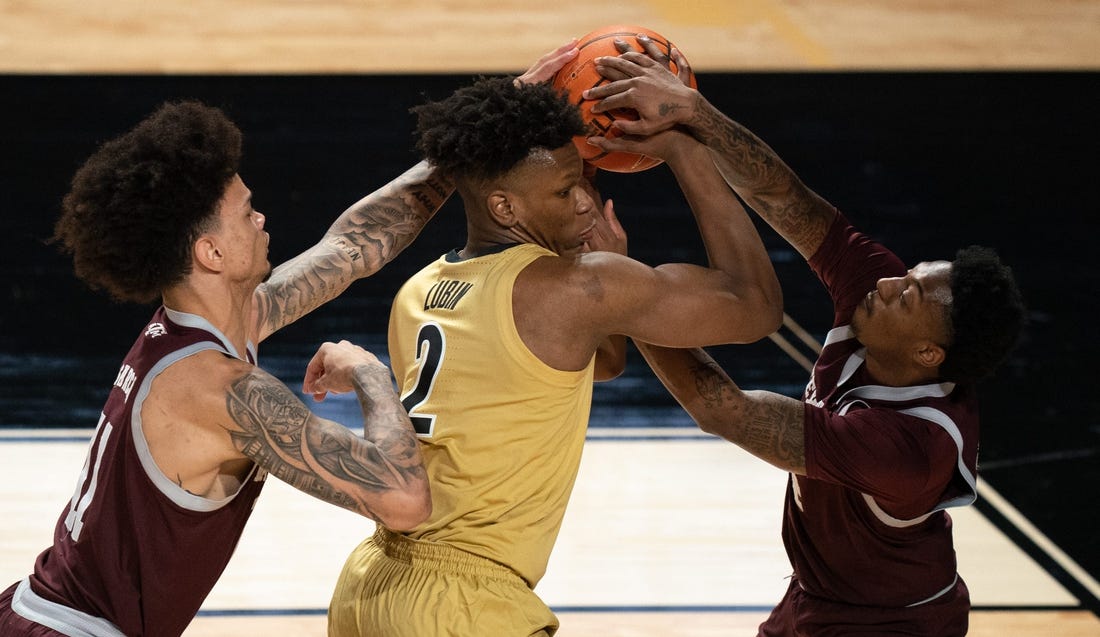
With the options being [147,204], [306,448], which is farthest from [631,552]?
[147,204]

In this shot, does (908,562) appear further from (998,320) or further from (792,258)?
(792,258)

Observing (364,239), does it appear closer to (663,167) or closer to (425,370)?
(425,370)

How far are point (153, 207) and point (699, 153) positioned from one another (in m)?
1.33

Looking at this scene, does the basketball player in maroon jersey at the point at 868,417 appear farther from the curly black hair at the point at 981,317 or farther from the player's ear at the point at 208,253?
the player's ear at the point at 208,253

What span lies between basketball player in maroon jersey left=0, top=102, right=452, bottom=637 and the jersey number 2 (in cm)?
5

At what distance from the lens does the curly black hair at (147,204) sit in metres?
2.97

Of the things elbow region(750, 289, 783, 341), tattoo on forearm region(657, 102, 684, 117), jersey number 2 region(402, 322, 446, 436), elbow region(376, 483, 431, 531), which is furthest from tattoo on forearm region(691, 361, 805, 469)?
elbow region(376, 483, 431, 531)

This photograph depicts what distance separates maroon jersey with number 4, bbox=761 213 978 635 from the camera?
345 centimetres

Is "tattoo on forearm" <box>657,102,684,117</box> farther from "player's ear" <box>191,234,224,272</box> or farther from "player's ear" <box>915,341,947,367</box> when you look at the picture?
"player's ear" <box>191,234,224,272</box>

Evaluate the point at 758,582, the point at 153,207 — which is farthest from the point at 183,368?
the point at 758,582

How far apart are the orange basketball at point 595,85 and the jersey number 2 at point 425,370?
63 centimetres

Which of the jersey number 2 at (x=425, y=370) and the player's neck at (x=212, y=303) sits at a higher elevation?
the player's neck at (x=212, y=303)

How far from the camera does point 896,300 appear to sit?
144 inches

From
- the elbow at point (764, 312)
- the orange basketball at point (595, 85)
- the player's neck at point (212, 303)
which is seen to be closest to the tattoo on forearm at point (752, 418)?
the elbow at point (764, 312)
